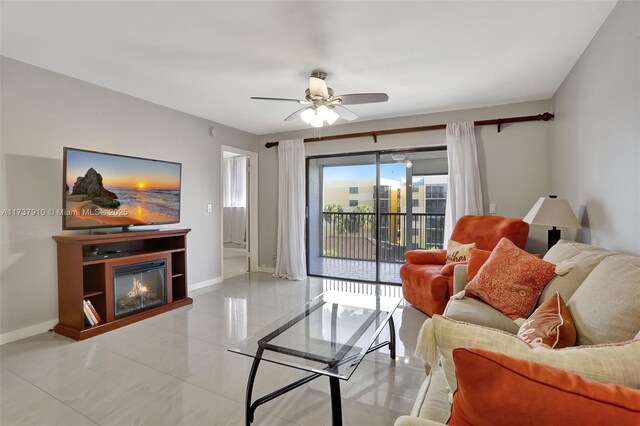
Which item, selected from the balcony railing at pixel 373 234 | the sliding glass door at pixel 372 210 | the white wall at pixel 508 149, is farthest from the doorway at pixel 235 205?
the white wall at pixel 508 149

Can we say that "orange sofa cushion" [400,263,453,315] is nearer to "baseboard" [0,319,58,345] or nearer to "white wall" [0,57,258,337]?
"white wall" [0,57,258,337]

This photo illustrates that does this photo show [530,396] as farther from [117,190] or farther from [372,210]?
[372,210]

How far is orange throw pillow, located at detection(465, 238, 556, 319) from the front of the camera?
1834mm

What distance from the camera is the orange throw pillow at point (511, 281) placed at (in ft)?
6.02

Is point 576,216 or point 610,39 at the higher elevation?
point 610,39

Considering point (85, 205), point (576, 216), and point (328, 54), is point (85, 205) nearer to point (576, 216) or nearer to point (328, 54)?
point (328, 54)

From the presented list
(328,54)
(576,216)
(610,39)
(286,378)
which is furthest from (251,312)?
(610,39)

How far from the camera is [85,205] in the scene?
9.67 feet

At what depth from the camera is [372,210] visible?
188 inches

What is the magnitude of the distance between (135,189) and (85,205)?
0.52 metres

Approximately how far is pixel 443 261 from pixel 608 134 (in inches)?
74.5

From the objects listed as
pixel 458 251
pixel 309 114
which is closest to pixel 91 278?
pixel 309 114

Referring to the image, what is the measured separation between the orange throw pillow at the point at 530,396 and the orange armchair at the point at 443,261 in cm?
238

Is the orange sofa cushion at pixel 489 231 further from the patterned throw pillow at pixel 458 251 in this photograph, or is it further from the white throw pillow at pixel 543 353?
the white throw pillow at pixel 543 353
